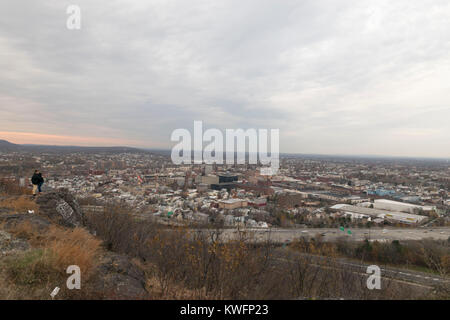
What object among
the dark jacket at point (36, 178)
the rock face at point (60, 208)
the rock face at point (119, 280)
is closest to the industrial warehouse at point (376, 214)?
the rock face at point (119, 280)

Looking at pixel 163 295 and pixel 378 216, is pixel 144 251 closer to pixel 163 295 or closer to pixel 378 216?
pixel 163 295

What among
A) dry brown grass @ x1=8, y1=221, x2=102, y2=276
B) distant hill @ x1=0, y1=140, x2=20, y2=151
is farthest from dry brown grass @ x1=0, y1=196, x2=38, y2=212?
distant hill @ x1=0, y1=140, x2=20, y2=151

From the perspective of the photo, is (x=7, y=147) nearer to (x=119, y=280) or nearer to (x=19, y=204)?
(x=19, y=204)

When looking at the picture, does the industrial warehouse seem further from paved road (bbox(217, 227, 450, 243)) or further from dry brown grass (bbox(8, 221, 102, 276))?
dry brown grass (bbox(8, 221, 102, 276))

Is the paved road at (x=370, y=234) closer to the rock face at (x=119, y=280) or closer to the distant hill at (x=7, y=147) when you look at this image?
the rock face at (x=119, y=280)

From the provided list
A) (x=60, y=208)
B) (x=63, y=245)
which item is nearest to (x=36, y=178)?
(x=60, y=208)

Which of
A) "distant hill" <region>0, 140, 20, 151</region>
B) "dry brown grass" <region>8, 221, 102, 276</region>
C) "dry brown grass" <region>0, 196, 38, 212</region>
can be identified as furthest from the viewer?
"distant hill" <region>0, 140, 20, 151</region>
